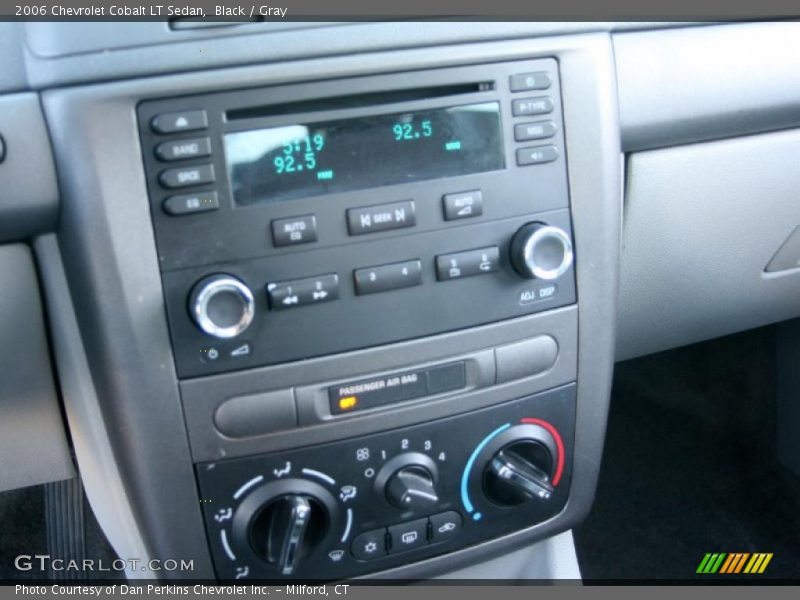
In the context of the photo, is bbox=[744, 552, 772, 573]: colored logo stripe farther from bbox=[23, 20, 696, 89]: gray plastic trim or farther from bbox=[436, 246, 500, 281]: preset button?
bbox=[23, 20, 696, 89]: gray plastic trim

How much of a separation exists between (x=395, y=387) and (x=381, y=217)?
0.51 ft

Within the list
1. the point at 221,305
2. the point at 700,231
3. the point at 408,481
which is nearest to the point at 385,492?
the point at 408,481

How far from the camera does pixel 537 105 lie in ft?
2.49

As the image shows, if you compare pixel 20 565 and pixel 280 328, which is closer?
pixel 280 328

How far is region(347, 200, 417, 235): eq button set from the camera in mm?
716

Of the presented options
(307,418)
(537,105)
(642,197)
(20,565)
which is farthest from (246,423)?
(20,565)

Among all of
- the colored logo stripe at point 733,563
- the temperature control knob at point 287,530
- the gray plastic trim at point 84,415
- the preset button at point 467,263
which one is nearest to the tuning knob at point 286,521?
the temperature control knob at point 287,530

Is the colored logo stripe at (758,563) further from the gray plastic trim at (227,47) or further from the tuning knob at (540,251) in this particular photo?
the gray plastic trim at (227,47)

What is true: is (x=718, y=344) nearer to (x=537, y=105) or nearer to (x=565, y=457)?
(x=565, y=457)

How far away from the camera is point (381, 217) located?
722 mm

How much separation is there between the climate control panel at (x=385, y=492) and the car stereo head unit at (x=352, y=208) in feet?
0.34

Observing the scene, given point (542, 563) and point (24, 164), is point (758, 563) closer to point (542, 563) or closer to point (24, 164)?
point (542, 563)

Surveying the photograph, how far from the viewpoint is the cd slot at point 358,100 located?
0.69 metres

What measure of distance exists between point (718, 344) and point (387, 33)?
105 centimetres
